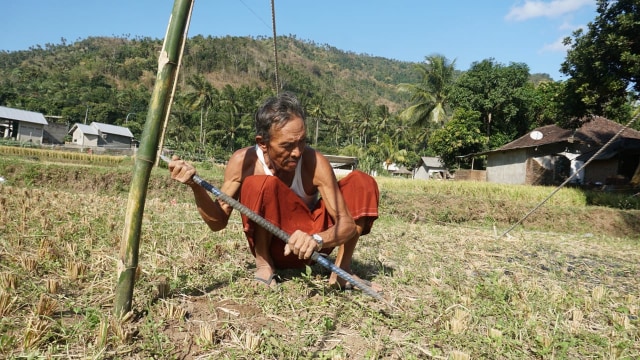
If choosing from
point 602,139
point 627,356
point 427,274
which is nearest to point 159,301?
point 427,274

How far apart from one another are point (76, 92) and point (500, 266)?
71497 mm

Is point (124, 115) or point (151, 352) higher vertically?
point (124, 115)

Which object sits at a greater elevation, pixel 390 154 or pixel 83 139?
pixel 390 154

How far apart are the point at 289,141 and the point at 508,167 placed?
73.8ft

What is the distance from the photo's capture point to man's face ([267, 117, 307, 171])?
216 centimetres

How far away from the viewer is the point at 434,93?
107 ft

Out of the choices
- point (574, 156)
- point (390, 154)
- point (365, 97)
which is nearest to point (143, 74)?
point (390, 154)

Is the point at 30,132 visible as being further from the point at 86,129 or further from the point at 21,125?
the point at 86,129

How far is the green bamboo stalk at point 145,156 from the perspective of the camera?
1.75 metres

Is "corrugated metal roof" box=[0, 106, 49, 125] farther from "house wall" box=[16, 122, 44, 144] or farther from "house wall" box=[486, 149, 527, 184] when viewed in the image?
"house wall" box=[486, 149, 527, 184]

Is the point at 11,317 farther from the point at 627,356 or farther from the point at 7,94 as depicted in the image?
the point at 7,94

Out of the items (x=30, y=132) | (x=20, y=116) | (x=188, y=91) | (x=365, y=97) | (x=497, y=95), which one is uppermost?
(x=365, y=97)

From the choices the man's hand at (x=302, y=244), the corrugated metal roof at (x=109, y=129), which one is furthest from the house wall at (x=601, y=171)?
the corrugated metal roof at (x=109, y=129)

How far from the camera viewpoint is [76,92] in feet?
200
